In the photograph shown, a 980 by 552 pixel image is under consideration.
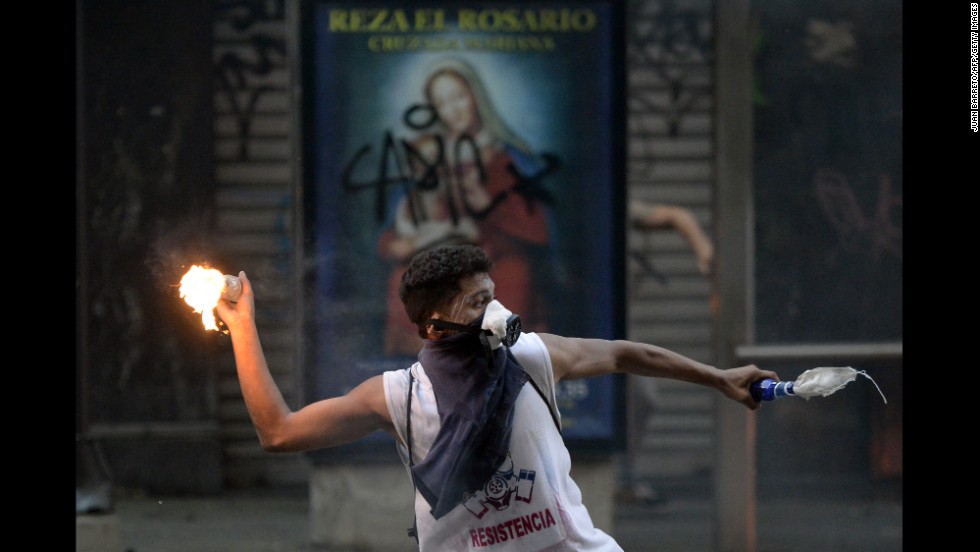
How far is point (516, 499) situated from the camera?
3.23m

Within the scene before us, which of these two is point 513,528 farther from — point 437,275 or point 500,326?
point 437,275

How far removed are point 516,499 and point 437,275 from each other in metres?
0.61

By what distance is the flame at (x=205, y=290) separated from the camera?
341 centimetres

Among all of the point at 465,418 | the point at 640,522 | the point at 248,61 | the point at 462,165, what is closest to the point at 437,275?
the point at 465,418

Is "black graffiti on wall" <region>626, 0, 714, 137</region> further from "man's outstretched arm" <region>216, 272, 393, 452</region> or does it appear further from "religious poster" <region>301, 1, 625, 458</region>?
"man's outstretched arm" <region>216, 272, 393, 452</region>

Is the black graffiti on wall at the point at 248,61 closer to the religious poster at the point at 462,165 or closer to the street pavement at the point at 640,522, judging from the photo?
the religious poster at the point at 462,165

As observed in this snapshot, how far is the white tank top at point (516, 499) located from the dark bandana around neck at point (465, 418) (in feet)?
0.09

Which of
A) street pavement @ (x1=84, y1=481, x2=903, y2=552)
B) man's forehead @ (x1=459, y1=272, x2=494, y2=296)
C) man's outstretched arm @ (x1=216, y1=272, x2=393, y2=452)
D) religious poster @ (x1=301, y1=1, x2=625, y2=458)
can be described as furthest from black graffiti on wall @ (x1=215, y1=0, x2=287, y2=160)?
man's forehead @ (x1=459, y1=272, x2=494, y2=296)

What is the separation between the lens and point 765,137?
7754 millimetres

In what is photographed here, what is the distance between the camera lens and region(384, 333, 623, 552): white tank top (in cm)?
322

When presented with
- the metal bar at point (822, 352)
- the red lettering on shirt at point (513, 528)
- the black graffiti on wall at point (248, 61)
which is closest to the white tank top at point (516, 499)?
the red lettering on shirt at point (513, 528)

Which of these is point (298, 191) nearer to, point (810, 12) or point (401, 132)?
point (401, 132)

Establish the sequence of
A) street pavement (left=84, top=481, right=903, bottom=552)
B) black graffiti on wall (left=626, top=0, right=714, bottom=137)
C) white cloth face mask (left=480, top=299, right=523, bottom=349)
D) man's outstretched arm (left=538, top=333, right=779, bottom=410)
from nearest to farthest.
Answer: white cloth face mask (left=480, top=299, right=523, bottom=349) < man's outstretched arm (left=538, top=333, right=779, bottom=410) < street pavement (left=84, top=481, right=903, bottom=552) < black graffiti on wall (left=626, top=0, right=714, bottom=137)

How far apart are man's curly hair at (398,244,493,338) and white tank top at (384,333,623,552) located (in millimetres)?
200
